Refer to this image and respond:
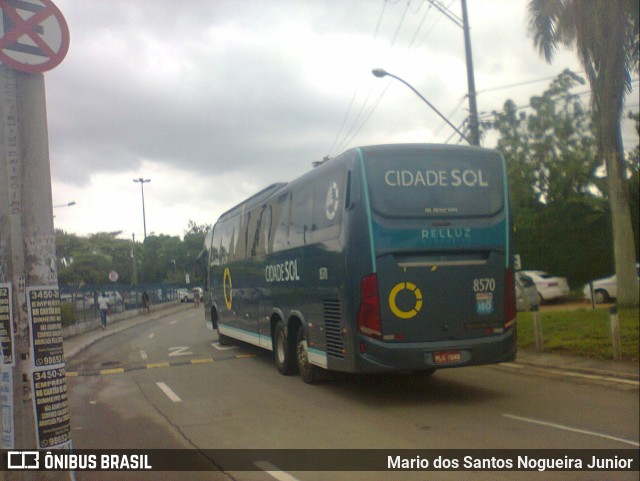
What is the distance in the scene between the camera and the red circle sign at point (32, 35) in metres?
4.93

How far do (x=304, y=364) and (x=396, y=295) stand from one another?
3.16m

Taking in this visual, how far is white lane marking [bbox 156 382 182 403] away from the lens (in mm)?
10539

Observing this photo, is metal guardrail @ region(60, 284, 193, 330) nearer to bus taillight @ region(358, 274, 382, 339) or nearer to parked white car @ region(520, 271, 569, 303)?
parked white car @ region(520, 271, 569, 303)

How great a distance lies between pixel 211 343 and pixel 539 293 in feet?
48.0

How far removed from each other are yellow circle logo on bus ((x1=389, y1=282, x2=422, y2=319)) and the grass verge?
555cm

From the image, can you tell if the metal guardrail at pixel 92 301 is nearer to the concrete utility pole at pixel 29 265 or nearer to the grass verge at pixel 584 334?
the grass verge at pixel 584 334

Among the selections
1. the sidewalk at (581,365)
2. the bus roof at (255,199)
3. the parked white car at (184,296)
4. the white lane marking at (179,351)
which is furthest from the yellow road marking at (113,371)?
the parked white car at (184,296)

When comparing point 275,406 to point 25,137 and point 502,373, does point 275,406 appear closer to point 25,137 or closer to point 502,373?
point 502,373

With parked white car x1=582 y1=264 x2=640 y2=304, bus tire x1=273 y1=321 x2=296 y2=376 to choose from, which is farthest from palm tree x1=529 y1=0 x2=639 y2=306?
parked white car x1=582 y1=264 x2=640 y2=304

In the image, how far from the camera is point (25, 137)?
5078 millimetres

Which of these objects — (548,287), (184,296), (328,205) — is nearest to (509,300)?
(328,205)

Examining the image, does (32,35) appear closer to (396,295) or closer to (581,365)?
(396,295)

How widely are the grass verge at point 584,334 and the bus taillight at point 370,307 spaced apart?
6.02 meters

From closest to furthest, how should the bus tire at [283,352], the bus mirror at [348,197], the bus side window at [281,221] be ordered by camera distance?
the bus mirror at [348,197] < the bus side window at [281,221] < the bus tire at [283,352]
